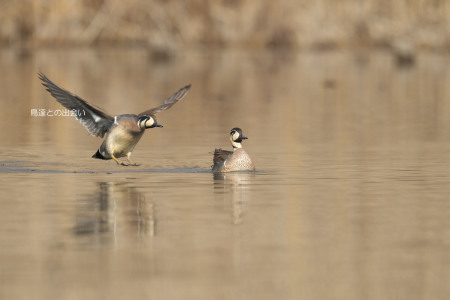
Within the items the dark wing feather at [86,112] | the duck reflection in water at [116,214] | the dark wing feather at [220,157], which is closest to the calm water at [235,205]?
the duck reflection in water at [116,214]

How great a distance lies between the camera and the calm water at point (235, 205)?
20.2 ft

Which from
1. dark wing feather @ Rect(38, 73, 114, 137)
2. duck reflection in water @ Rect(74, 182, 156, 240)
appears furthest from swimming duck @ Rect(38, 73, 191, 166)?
duck reflection in water @ Rect(74, 182, 156, 240)

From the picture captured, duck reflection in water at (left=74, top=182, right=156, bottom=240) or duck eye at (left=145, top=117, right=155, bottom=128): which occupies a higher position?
duck eye at (left=145, top=117, right=155, bottom=128)

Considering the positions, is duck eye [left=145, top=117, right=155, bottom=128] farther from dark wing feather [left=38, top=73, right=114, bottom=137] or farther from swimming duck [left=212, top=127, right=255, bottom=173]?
swimming duck [left=212, top=127, right=255, bottom=173]

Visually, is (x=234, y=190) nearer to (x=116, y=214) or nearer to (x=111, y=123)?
(x=116, y=214)

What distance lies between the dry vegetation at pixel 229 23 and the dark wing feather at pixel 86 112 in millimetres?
19231

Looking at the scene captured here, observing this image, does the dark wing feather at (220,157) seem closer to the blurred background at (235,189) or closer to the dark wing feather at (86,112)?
the blurred background at (235,189)

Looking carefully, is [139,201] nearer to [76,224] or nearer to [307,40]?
[76,224]

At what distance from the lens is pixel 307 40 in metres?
33.2

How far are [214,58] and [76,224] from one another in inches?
970

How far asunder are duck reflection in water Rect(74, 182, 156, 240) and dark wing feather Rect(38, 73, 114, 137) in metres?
2.11

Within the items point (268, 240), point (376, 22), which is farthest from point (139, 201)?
point (376, 22)

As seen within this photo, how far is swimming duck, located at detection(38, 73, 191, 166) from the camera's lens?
1163 centimetres

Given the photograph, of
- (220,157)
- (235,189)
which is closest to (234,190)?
(235,189)
